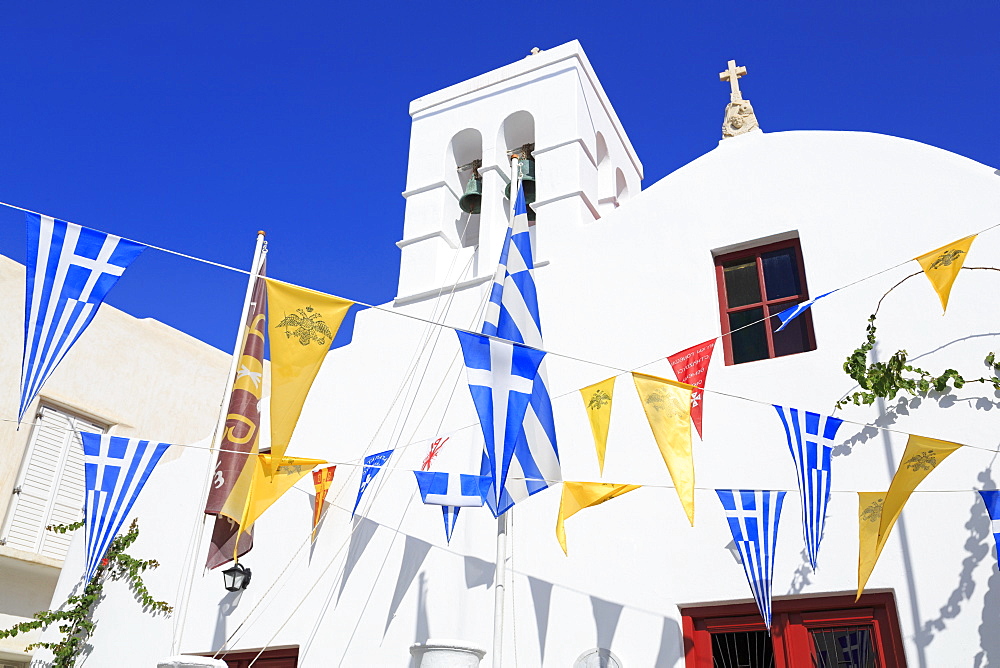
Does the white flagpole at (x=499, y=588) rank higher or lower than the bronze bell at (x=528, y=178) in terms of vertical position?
lower

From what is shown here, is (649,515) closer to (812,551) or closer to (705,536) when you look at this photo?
(705,536)

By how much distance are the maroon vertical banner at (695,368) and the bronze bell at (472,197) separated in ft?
12.8

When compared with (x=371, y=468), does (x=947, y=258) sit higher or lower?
higher

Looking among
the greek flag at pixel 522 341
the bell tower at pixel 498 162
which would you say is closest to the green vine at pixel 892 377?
the greek flag at pixel 522 341

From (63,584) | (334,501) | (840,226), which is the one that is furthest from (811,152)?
(63,584)

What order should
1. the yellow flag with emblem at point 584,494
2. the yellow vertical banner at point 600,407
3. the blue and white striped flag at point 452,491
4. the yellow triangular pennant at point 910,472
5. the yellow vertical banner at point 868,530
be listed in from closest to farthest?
the yellow triangular pennant at point 910,472
the yellow vertical banner at point 868,530
the yellow vertical banner at point 600,407
the yellow flag with emblem at point 584,494
the blue and white striped flag at point 452,491

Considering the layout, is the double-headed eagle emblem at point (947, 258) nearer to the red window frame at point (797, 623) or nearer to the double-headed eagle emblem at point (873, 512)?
the double-headed eagle emblem at point (873, 512)

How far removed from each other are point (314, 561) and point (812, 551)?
4.14 meters

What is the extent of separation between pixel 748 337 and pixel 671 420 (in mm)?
1638

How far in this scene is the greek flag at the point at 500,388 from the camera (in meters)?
5.23

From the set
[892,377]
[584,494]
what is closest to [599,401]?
[584,494]

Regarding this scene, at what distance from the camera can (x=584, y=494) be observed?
227 inches

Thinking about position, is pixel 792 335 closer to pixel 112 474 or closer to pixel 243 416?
pixel 243 416

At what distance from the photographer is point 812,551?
497 cm
